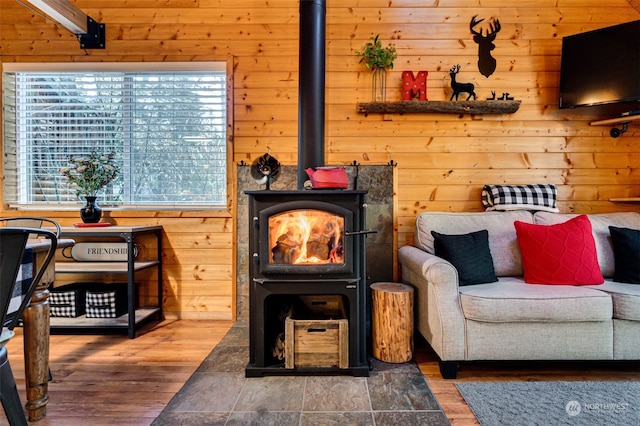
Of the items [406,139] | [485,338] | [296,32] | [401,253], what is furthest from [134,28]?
[485,338]

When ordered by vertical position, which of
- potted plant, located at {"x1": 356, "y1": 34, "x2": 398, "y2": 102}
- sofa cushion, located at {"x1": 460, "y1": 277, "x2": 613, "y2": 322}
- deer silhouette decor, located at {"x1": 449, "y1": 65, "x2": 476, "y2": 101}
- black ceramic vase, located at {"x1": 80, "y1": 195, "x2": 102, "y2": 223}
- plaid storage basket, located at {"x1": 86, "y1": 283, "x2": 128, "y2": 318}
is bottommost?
plaid storage basket, located at {"x1": 86, "y1": 283, "x2": 128, "y2": 318}

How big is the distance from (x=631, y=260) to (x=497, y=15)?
81.0 inches

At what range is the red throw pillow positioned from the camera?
2160 millimetres

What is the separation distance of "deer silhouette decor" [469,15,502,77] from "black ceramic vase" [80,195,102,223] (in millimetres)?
3214

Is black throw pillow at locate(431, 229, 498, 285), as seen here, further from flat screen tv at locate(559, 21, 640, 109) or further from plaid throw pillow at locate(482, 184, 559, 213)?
flat screen tv at locate(559, 21, 640, 109)

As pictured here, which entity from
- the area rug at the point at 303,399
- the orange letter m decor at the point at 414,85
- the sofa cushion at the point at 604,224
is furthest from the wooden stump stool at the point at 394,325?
the orange letter m decor at the point at 414,85

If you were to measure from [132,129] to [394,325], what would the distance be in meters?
2.59

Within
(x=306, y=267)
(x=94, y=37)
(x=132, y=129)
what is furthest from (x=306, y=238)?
(x=94, y=37)

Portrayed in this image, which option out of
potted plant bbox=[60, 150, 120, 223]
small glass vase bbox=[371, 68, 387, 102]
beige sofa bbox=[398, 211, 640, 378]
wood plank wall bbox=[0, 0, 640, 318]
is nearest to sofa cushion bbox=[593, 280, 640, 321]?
beige sofa bbox=[398, 211, 640, 378]

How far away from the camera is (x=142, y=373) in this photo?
1991 millimetres

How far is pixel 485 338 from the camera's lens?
1.93 meters

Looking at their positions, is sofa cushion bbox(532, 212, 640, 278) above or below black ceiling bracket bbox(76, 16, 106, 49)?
below

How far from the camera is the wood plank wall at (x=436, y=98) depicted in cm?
285

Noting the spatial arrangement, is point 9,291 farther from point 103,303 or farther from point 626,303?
point 626,303
